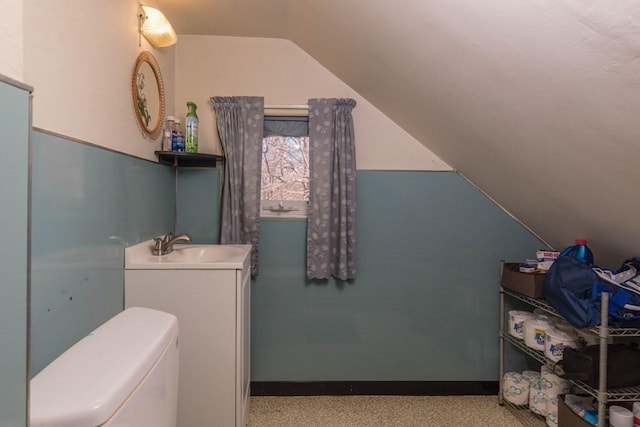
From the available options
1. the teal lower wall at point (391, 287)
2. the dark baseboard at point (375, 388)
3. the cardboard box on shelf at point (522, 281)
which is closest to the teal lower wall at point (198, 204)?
the teal lower wall at point (391, 287)

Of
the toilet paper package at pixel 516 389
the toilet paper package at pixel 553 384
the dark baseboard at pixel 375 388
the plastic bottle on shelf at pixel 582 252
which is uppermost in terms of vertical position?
the plastic bottle on shelf at pixel 582 252

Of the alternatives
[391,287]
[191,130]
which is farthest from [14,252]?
[391,287]

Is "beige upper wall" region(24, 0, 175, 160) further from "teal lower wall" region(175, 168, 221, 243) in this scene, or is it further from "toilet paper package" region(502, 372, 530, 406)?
"toilet paper package" region(502, 372, 530, 406)

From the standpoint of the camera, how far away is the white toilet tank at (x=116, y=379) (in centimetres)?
63

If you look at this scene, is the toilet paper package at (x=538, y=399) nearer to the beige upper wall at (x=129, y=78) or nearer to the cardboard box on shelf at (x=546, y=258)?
the cardboard box on shelf at (x=546, y=258)

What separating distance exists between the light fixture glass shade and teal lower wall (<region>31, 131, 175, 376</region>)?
637 millimetres

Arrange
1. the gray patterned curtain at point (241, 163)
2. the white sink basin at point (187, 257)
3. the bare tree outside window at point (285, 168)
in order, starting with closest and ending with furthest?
the white sink basin at point (187, 257) < the gray patterned curtain at point (241, 163) < the bare tree outside window at point (285, 168)

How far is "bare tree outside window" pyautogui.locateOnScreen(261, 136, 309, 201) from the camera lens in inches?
82.6

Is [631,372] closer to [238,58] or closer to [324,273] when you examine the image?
[324,273]

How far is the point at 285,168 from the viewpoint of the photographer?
211 cm

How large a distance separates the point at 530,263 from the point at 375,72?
140 cm

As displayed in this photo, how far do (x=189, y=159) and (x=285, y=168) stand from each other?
597mm

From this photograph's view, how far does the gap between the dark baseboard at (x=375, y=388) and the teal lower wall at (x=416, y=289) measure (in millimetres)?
37

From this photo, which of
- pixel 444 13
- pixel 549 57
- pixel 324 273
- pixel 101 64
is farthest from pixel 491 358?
pixel 101 64
